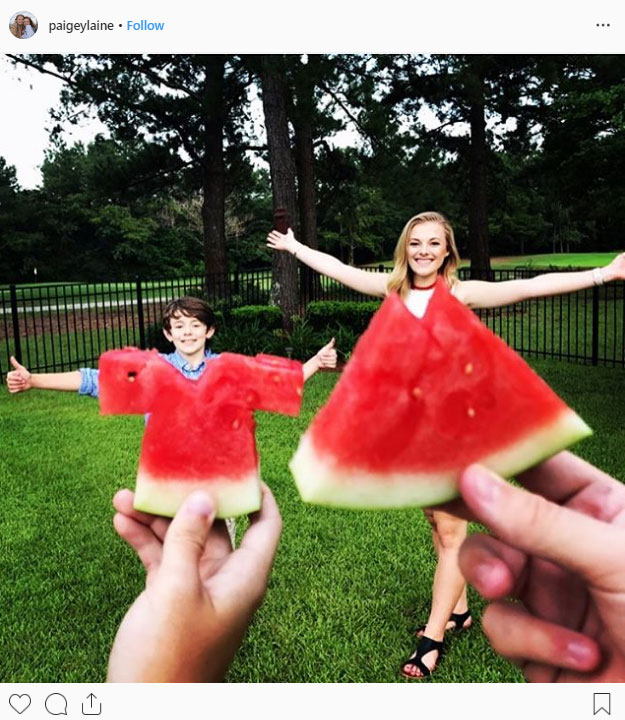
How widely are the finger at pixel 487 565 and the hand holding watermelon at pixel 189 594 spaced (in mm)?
354

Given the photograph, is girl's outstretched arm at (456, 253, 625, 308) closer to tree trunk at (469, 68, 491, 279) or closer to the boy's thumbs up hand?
the boy's thumbs up hand

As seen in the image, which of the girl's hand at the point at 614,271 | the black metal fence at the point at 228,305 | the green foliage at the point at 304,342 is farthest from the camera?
the black metal fence at the point at 228,305

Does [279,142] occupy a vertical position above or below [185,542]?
above

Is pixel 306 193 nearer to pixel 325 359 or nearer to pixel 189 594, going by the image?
pixel 325 359

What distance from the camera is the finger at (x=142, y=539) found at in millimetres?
1079

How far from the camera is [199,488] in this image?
1.00m

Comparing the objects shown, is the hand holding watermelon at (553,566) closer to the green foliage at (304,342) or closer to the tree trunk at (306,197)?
the green foliage at (304,342)

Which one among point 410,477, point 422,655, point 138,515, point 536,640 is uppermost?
point 410,477

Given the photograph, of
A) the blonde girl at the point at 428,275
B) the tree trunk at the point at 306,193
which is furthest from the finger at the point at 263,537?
the tree trunk at the point at 306,193
